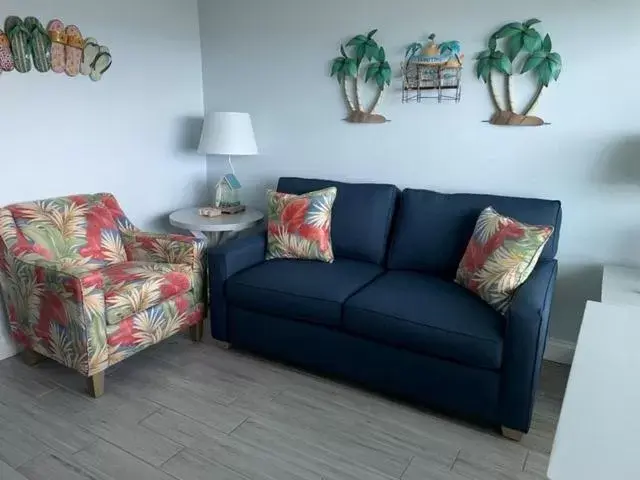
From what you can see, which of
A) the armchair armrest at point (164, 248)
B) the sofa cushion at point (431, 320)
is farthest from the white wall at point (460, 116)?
the armchair armrest at point (164, 248)

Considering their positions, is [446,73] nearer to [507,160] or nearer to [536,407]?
[507,160]

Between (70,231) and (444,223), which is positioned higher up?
(444,223)

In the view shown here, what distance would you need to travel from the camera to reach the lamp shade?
3.12m

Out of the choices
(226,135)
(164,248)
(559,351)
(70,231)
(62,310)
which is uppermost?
(226,135)

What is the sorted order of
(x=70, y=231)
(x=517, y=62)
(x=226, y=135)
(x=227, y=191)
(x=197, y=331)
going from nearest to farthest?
(x=517, y=62) → (x=70, y=231) → (x=197, y=331) → (x=226, y=135) → (x=227, y=191)

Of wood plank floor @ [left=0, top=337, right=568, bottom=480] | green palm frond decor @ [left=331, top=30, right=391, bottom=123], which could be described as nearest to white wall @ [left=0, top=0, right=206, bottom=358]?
wood plank floor @ [left=0, top=337, right=568, bottom=480]

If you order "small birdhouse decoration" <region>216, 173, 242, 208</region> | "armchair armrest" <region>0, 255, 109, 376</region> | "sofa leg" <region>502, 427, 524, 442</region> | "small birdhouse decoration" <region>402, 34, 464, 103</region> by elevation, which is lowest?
"sofa leg" <region>502, 427, 524, 442</region>

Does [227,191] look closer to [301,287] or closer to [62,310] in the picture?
[301,287]

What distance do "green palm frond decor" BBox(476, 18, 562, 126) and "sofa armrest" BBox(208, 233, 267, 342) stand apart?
152 centimetres

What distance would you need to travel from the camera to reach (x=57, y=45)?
8.79 ft

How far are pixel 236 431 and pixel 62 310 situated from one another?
96 cm

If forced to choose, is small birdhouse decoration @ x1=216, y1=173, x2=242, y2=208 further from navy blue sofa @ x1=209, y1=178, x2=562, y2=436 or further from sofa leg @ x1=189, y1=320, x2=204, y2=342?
sofa leg @ x1=189, y1=320, x2=204, y2=342

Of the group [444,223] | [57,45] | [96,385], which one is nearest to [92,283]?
[96,385]

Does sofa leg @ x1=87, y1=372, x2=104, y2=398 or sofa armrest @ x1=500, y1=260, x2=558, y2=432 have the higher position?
sofa armrest @ x1=500, y1=260, x2=558, y2=432
